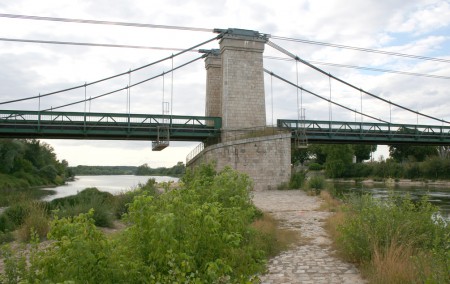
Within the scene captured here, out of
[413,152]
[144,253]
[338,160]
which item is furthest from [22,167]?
[413,152]

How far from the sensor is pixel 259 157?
26516mm

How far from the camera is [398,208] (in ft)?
24.5

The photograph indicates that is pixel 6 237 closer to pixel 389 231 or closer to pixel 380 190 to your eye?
pixel 389 231

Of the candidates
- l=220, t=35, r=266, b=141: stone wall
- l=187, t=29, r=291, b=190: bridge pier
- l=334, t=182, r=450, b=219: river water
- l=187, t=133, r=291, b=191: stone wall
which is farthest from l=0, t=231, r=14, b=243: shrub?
l=220, t=35, r=266, b=141: stone wall

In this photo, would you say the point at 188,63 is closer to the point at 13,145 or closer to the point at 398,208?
the point at 398,208

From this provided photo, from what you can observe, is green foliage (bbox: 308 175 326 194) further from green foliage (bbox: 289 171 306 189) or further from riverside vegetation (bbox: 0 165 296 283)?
riverside vegetation (bbox: 0 165 296 283)

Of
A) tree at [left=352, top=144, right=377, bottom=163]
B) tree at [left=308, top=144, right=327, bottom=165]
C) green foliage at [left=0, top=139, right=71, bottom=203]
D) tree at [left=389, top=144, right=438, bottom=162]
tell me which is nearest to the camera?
green foliage at [left=0, top=139, right=71, bottom=203]

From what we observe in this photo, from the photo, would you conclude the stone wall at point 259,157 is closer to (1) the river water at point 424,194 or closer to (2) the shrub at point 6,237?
(1) the river water at point 424,194

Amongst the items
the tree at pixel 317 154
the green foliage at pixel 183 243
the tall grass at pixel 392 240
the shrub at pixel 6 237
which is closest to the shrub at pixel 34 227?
the shrub at pixel 6 237

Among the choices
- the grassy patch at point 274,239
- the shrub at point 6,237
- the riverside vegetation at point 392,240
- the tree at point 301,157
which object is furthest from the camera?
the tree at point 301,157

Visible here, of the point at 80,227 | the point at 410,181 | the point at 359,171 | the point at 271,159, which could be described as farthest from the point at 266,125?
the point at 359,171

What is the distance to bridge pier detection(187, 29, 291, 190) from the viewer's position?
85.8 feet

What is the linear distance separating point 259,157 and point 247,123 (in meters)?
2.72

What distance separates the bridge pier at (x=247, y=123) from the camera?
26156 millimetres
